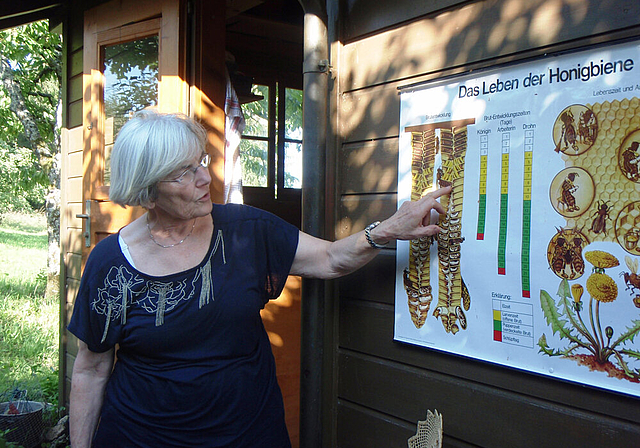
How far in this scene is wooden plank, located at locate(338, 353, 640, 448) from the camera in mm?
1354

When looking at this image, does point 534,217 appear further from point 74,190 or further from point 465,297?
point 74,190

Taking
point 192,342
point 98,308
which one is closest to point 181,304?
point 192,342

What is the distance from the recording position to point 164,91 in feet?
9.83

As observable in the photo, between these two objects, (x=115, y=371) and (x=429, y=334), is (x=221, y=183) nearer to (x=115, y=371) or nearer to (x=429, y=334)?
(x=115, y=371)

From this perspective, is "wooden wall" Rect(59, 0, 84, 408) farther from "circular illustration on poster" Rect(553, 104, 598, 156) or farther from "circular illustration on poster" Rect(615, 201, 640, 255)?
"circular illustration on poster" Rect(615, 201, 640, 255)

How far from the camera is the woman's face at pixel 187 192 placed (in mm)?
1765

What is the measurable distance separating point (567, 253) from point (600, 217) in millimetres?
117

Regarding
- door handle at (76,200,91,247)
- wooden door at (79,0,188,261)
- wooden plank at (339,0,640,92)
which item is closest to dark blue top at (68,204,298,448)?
wooden plank at (339,0,640,92)

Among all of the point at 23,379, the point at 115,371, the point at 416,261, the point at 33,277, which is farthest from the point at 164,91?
the point at 33,277

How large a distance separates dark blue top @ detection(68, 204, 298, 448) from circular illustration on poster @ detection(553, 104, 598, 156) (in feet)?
2.92

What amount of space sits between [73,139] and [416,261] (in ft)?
11.3

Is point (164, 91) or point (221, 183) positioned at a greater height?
point (164, 91)

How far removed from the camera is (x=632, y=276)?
126 cm

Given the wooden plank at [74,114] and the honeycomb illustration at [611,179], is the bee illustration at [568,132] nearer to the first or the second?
the honeycomb illustration at [611,179]
